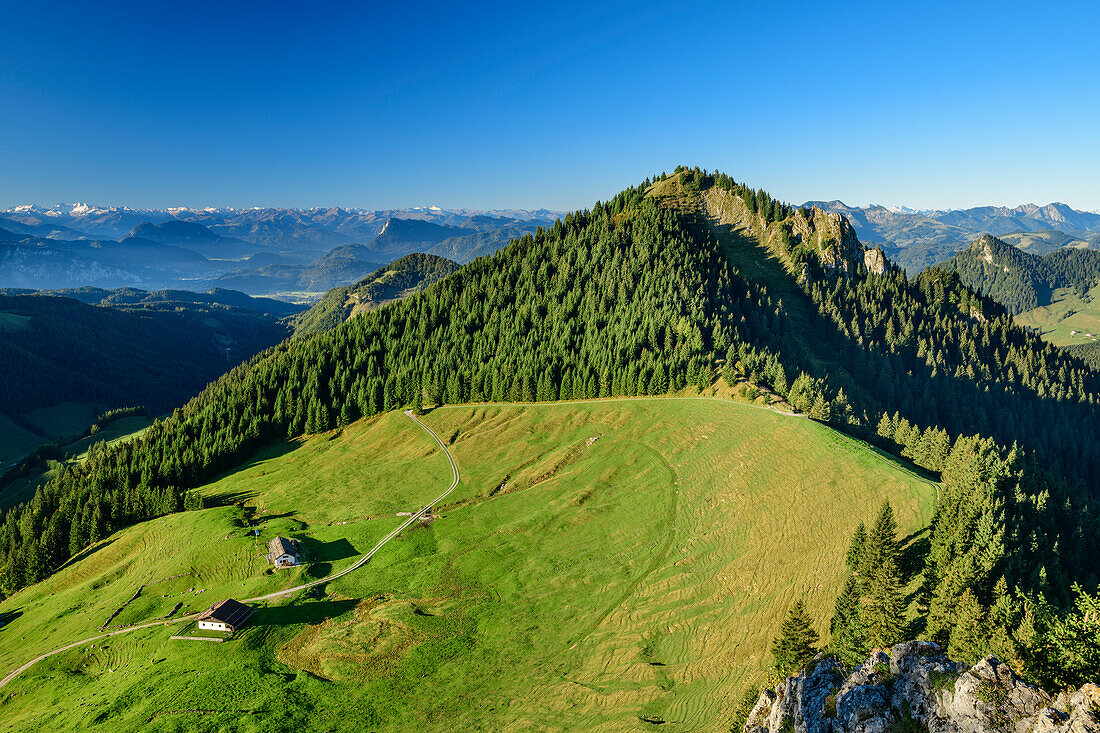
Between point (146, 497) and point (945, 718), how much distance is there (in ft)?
549

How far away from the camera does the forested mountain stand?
124 m

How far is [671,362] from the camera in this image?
125 meters

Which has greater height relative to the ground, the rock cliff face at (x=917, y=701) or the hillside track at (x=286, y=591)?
the rock cliff face at (x=917, y=701)

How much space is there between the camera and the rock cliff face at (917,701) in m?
29.1

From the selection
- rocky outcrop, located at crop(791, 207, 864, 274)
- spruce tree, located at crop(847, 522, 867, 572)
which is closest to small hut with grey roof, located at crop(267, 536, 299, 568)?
spruce tree, located at crop(847, 522, 867, 572)

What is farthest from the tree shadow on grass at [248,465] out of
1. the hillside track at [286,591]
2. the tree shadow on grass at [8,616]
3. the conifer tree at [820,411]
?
the conifer tree at [820,411]

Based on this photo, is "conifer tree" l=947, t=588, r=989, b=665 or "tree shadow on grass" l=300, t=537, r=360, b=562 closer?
"conifer tree" l=947, t=588, r=989, b=665

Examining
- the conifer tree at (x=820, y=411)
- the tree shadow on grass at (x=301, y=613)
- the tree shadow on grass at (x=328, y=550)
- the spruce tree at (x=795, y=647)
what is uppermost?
the conifer tree at (x=820, y=411)

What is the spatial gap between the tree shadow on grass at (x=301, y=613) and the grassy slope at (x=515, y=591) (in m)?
0.39

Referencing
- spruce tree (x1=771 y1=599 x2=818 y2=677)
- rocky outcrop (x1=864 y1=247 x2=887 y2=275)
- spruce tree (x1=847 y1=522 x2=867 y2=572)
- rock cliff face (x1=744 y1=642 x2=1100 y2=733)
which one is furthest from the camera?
rocky outcrop (x1=864 y1=247 x2=887 y2=275)

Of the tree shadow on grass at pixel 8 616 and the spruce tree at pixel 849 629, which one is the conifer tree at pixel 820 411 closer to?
the spruce tree at pixel 849 629

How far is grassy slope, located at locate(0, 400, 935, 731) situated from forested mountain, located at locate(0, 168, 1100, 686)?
19.0 meters

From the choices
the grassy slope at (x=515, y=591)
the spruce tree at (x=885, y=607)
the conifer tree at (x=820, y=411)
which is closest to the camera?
the spruce tree at (x=885, y=607)

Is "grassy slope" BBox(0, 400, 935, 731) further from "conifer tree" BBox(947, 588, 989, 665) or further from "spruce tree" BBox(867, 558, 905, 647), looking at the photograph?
"conifer tree" BBox(947, 588, 989, 665)
